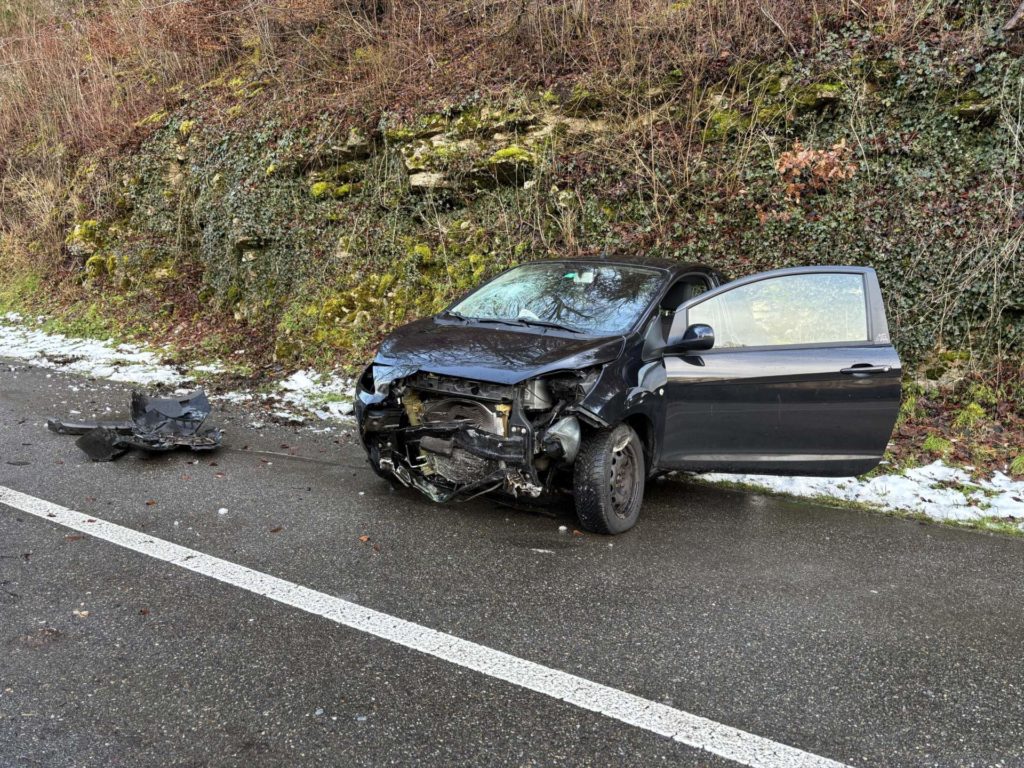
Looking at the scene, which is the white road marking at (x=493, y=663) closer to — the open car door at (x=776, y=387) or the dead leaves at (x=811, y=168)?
the open car door at (x=776, y=387)

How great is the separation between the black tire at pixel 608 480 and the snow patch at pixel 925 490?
1356 millimetres

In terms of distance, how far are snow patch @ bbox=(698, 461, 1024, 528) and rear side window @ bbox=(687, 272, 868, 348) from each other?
1134 mm

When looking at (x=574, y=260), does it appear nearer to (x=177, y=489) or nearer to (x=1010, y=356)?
(x=177, y=489)

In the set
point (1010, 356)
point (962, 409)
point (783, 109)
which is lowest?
point (962, 409)

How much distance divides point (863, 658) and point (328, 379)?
6.43 meters

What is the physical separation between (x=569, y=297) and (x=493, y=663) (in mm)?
2850

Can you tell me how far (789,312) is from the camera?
197 inches

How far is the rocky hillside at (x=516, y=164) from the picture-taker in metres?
7.26

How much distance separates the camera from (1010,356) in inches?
268

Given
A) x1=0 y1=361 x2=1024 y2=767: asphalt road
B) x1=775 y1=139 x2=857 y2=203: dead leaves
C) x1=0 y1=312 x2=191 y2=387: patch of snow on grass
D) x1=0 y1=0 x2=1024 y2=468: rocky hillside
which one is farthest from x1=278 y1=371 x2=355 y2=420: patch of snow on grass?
x1=775 y1=139 x2=857 y2=203: dead leaves

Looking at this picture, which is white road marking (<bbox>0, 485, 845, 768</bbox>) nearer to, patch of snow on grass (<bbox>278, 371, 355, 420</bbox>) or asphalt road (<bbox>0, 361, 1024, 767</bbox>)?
asphalt road (<bbox>0, 361, 1024, 767</bbox>)

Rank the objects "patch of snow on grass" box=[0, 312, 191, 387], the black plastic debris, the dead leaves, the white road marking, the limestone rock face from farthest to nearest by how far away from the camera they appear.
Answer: the limestone rock face, "patch of snow on grass" box=[0, 312, 191, 387], the dead leaves, the black plastic debris, the white road marking

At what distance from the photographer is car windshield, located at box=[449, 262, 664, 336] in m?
4.88

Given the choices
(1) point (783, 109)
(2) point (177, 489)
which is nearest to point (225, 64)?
(1) point (783, 109)
